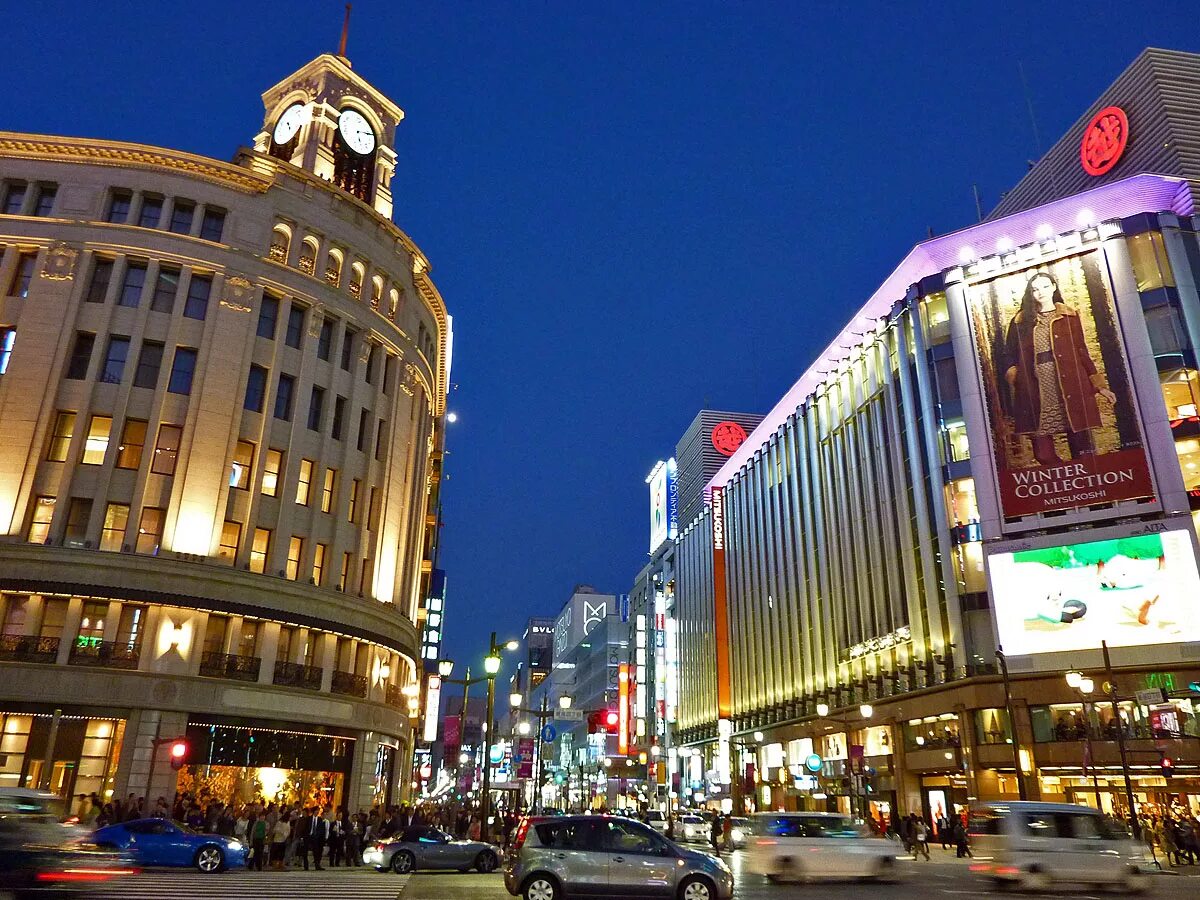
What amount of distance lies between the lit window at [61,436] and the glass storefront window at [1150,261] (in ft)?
170

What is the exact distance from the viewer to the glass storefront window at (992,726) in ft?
144

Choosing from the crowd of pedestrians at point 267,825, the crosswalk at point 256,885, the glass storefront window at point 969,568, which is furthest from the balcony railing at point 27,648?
the glass storefront window at point 969,568

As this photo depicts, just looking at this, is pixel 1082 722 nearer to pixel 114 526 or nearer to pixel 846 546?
pixel 846 546

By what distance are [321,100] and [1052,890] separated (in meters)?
51.3

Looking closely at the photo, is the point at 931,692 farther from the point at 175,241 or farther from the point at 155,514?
the point at 175,241

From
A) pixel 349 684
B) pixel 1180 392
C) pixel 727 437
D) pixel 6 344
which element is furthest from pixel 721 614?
pixel 6 344

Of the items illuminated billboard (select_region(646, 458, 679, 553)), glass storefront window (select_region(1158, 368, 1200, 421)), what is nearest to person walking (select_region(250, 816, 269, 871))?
glass storefront window (select_region(1158, 368, 1200, 421))

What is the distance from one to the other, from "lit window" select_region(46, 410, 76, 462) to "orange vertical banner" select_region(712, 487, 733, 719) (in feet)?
210

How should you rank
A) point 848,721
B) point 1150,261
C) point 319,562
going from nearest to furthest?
point 319,562, point 1150,261, point 848,721

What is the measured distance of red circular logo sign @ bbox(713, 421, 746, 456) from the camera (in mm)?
111000

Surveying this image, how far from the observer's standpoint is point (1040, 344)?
48.0m

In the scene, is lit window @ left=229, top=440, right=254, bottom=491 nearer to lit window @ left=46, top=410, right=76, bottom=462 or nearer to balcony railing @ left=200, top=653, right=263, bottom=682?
lit window @ left=46, top=410, right=76, bottom=462

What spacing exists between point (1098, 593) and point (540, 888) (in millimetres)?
37640

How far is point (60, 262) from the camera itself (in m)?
36.8
